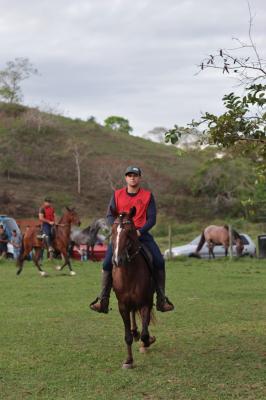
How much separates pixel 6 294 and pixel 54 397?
382 inches

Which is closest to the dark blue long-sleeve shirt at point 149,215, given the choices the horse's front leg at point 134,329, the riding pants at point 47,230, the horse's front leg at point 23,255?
the horse's front leg at point 134,329

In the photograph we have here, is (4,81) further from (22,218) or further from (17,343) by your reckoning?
(17,343)

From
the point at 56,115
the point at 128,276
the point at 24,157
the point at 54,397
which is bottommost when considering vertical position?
the point at 54,397

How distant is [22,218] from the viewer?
54.7 metres

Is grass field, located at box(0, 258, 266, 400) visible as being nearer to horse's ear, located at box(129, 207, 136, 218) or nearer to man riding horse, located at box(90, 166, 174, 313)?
man riding horse, located at box(90, 166, 174, 313)

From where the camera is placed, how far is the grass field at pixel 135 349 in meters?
7.27

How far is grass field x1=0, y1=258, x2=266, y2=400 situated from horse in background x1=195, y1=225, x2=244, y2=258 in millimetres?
11822

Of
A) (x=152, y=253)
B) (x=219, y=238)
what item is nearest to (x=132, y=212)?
(x=152, y=253)

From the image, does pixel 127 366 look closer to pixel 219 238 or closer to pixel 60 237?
pixel 60 237

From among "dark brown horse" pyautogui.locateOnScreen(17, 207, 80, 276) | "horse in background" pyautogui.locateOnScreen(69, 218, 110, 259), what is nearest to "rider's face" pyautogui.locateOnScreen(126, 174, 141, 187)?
"dark brown horse" pyautogui.locateOnScreen(17, 207, 80, 276)

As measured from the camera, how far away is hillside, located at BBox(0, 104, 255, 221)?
205 feet

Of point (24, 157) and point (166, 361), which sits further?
point (24, 157)

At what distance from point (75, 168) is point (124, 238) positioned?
64.1 meters

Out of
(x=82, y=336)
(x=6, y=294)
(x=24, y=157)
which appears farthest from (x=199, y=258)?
(x=24, y=157)
